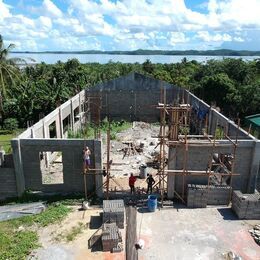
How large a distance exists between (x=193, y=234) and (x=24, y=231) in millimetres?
7311

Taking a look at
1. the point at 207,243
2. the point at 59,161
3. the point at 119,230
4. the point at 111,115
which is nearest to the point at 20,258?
the point at 119,230

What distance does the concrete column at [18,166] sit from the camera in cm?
1622

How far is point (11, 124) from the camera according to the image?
33.1 metres

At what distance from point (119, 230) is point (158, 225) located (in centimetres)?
179

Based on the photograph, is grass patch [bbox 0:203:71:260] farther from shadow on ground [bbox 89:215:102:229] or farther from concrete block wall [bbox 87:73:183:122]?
concrete block wall [bbox 87:73:183:122]

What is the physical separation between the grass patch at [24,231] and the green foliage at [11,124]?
19.2 m

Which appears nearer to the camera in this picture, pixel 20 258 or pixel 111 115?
Result: pixel 20 258

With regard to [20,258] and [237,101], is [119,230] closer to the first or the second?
[20,258]

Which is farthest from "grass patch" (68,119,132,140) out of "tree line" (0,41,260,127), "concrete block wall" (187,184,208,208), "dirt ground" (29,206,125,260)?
"concrete block wall" (187,184,208,208)

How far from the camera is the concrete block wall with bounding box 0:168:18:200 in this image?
1666 centimetres

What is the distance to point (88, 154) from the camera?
16281 mm

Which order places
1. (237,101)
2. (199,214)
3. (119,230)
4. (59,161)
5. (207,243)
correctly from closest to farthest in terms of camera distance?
(207,243) → (119,230) → (199,214) → (59,161) → (237,101)

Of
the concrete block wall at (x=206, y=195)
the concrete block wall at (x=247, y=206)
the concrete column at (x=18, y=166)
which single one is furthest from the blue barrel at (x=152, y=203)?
the concrete column at (x=18, y=166)

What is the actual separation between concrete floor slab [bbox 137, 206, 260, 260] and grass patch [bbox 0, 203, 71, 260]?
3970mm
